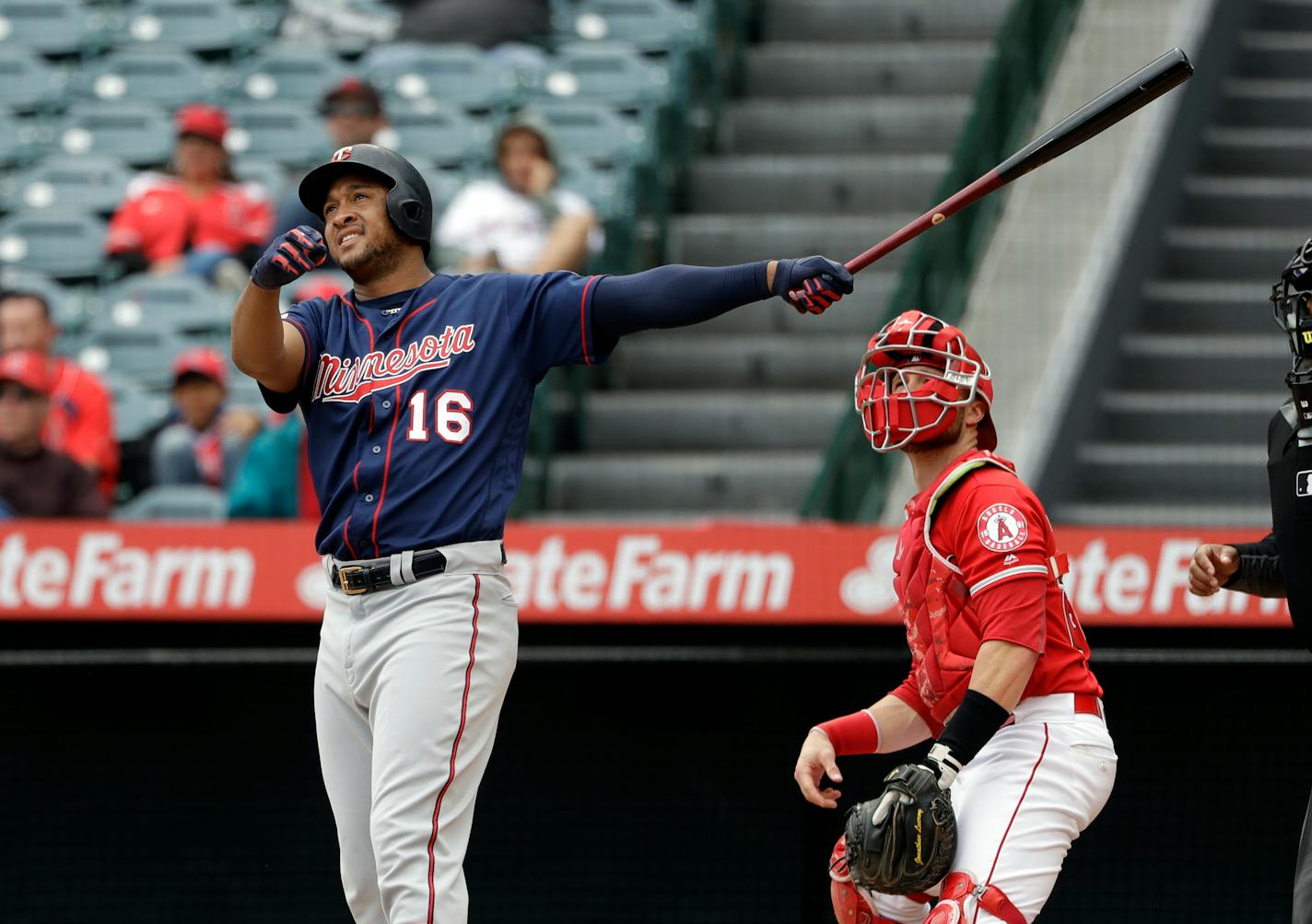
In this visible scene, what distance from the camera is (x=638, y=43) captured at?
32.1ft

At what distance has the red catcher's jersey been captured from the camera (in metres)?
3.21

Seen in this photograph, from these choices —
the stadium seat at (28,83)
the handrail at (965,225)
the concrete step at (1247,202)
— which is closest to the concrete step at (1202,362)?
the concrete step at (1247,202)

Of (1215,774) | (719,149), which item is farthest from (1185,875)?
(719,149)

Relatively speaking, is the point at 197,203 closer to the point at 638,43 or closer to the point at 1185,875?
the point at 638,43

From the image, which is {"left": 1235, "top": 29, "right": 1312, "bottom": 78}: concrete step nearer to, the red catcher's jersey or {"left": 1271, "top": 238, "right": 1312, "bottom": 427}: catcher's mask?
{"left": 1271, "top": 238, "right": 1312, "bottom": 427}: catcher's mask

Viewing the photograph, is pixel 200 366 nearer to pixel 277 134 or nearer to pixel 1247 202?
pixel 277 134

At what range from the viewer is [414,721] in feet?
11.2

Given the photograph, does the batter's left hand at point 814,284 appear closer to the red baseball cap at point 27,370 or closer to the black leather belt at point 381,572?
the black leather belt at point 381,572

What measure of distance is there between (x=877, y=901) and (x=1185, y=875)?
245 centimetres

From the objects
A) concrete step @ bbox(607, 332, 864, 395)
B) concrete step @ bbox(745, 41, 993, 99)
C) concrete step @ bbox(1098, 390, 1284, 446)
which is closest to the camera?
concrete step @ bbox(1098, 390, 1284, 446)

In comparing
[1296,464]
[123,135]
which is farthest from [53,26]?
[1296,464]

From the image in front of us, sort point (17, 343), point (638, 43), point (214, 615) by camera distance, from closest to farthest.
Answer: point (214, 615) → point (17, 343) → point (638, 43)

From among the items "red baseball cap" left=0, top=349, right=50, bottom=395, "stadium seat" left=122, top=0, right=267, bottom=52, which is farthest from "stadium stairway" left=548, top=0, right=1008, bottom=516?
"stadium seat" left=122, top=0, right=267, bottom=52

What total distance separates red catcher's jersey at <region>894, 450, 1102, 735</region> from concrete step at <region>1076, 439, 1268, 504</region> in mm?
3476
